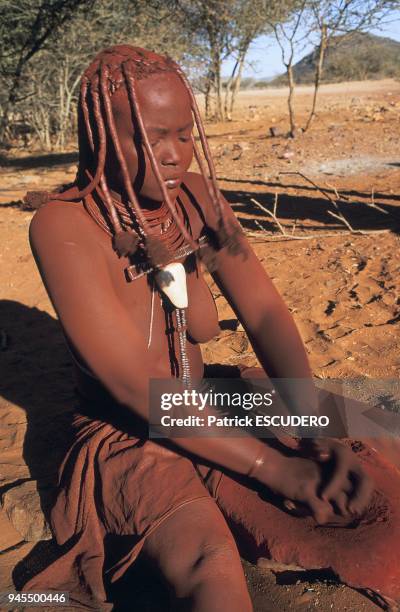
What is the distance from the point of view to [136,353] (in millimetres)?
1637

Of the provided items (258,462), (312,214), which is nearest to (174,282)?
(258,462)

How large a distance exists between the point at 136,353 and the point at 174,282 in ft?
0.83

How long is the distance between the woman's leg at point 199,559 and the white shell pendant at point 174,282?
59cm

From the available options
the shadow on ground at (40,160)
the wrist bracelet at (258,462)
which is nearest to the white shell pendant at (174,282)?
the wrist bracelet at (258,462)

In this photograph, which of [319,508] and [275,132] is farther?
[275,132]

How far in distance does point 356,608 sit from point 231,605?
0.45m

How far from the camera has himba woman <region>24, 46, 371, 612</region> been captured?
1556 millimetres

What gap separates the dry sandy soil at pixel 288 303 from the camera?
2.12 meters

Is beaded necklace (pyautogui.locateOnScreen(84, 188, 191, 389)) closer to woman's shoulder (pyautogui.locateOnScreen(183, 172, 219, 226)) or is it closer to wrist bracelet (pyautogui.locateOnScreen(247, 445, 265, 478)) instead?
woman's shoulder (pyautogui.locateOnScreen(183, 172, 219, 226))

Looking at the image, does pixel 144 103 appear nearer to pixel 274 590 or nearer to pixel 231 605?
pixel 231 605

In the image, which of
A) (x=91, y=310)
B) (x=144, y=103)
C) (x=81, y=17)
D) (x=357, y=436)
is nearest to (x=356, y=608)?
(x=357, y=436)

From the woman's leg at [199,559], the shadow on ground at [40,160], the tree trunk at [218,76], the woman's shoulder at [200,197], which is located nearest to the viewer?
the woman's leg at [199,559]

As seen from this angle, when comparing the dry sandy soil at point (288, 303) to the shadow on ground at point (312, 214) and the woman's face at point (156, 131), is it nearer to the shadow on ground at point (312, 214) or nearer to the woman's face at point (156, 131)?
the shadow on ground at point (312, 214)

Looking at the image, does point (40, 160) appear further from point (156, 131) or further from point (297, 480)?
point (297, 480)
